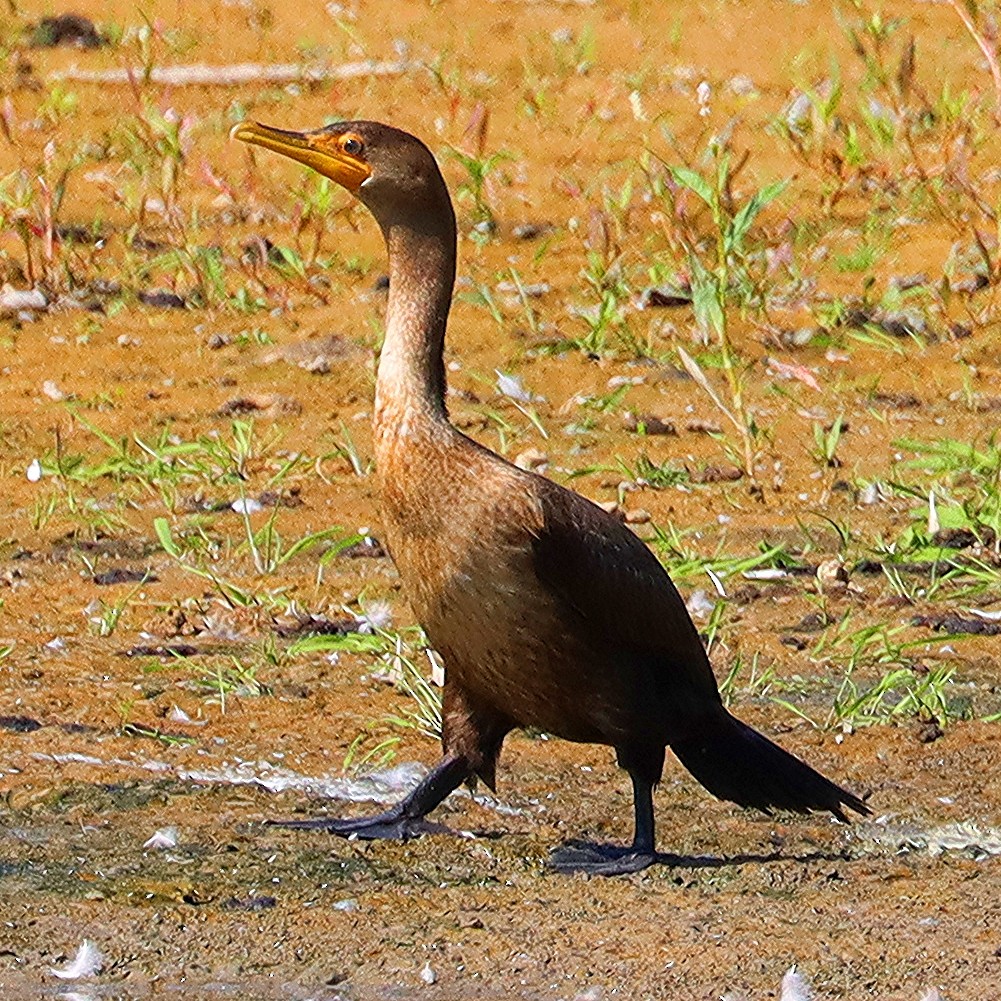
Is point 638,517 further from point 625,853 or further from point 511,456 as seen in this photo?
point 625,853

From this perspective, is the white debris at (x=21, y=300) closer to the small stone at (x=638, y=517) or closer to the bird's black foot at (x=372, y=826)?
the small stone at (x=638, y=517)

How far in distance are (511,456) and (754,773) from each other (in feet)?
8.74

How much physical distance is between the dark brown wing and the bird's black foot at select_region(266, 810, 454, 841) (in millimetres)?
507

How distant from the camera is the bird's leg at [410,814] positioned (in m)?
4.75

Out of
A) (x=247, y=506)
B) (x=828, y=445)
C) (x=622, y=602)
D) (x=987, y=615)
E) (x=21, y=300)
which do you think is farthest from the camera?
(x=21, y=300)

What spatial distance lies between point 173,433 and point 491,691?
3315mm

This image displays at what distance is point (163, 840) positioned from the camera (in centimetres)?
461

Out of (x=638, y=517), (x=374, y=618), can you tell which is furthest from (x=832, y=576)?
(x=374, y=618)

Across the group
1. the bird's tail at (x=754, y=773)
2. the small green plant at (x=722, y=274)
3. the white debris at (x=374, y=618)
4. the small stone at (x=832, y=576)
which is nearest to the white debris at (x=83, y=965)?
the bird's tail at (x=754, y=773)


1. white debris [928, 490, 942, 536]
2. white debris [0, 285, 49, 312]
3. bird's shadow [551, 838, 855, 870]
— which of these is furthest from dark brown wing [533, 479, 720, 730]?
white debris [0, 285, 49, 312]

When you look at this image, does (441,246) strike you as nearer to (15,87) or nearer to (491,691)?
(491,691)

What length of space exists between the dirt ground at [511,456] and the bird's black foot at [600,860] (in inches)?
1.0

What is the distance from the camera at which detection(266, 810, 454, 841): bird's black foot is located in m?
4.74

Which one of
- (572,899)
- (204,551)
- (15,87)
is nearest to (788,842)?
(572,899)
